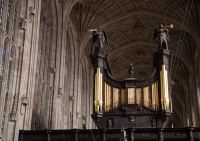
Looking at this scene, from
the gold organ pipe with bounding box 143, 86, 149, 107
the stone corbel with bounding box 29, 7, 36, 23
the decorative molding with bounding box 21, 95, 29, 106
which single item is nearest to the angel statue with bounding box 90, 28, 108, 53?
the gold organ pipe with bounding box 143, 86, 149, 107

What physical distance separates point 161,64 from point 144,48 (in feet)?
73.4

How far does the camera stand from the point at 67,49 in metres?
32.2

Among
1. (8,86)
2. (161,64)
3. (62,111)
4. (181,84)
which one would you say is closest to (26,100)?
(8,86)

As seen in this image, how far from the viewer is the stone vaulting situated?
18438mm

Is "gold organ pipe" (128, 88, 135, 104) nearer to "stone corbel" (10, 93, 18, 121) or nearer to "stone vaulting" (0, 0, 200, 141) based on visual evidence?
"stone vaulting" (0, 0, 200, 141)

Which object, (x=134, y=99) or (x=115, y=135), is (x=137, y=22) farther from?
(x=115, y=135)

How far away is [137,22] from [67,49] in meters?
9.66

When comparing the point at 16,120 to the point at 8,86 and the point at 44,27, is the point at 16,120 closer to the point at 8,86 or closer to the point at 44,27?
the point at 8,86

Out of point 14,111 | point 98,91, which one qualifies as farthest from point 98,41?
point 14,111

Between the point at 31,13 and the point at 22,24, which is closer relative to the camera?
the point at 22,24

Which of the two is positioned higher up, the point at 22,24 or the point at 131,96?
the point at 22,24

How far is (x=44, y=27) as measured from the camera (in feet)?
84.3

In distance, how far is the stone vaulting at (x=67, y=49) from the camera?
18.4 m

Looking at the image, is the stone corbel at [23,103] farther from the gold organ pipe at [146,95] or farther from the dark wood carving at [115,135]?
the gold organ pipe at [146,95]
